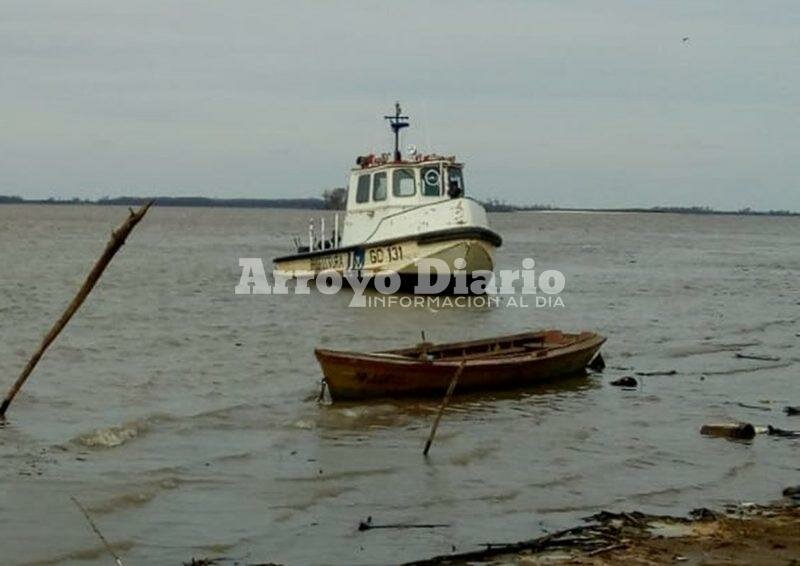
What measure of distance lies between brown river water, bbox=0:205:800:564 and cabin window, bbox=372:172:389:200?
2469 millimetres

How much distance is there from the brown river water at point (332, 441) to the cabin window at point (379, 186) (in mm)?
2469

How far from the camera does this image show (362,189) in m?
28.8

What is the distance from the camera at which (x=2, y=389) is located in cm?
1714

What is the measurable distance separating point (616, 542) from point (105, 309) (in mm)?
22275

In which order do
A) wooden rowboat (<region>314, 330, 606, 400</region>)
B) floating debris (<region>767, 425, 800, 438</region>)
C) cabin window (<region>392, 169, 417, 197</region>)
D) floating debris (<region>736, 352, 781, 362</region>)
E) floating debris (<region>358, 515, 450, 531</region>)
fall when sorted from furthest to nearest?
1. cabin window (<region>392, 169, 417, 197</region>)
2. floating debris (<region>736, 352, 781, 362</region>)
3. wooden rowboat (<region>314, 330, 606, 400</region>)
4. floating debris (<region>767, 425, 800, 438</region>)
5. floating debris (<region>358, 515, 450, 531</region>)

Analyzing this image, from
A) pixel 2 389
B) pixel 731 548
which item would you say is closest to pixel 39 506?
pixel 731 548

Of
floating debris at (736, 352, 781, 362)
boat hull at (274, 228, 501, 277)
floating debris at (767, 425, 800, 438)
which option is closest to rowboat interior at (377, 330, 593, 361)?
floating debris at (767, 425, 800, 438)

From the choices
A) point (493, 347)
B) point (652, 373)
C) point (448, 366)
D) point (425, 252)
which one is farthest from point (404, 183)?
point (448, 366)

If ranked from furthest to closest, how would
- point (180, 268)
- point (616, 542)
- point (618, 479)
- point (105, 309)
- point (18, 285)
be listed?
point (180, 268), point (18, 285), point (105, 309), point (618, 479), point (616, 542)

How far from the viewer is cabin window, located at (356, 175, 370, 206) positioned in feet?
93.7

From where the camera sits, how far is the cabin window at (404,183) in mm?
27656

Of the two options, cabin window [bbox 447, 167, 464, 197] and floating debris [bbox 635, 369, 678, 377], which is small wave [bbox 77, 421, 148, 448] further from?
cabin window [bbox 447, 167, 464, 197]

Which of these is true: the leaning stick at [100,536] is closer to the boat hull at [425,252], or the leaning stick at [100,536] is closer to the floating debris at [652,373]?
the floating debris at [652,373]

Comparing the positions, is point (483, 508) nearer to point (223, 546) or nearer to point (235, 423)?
point (223, 546)
